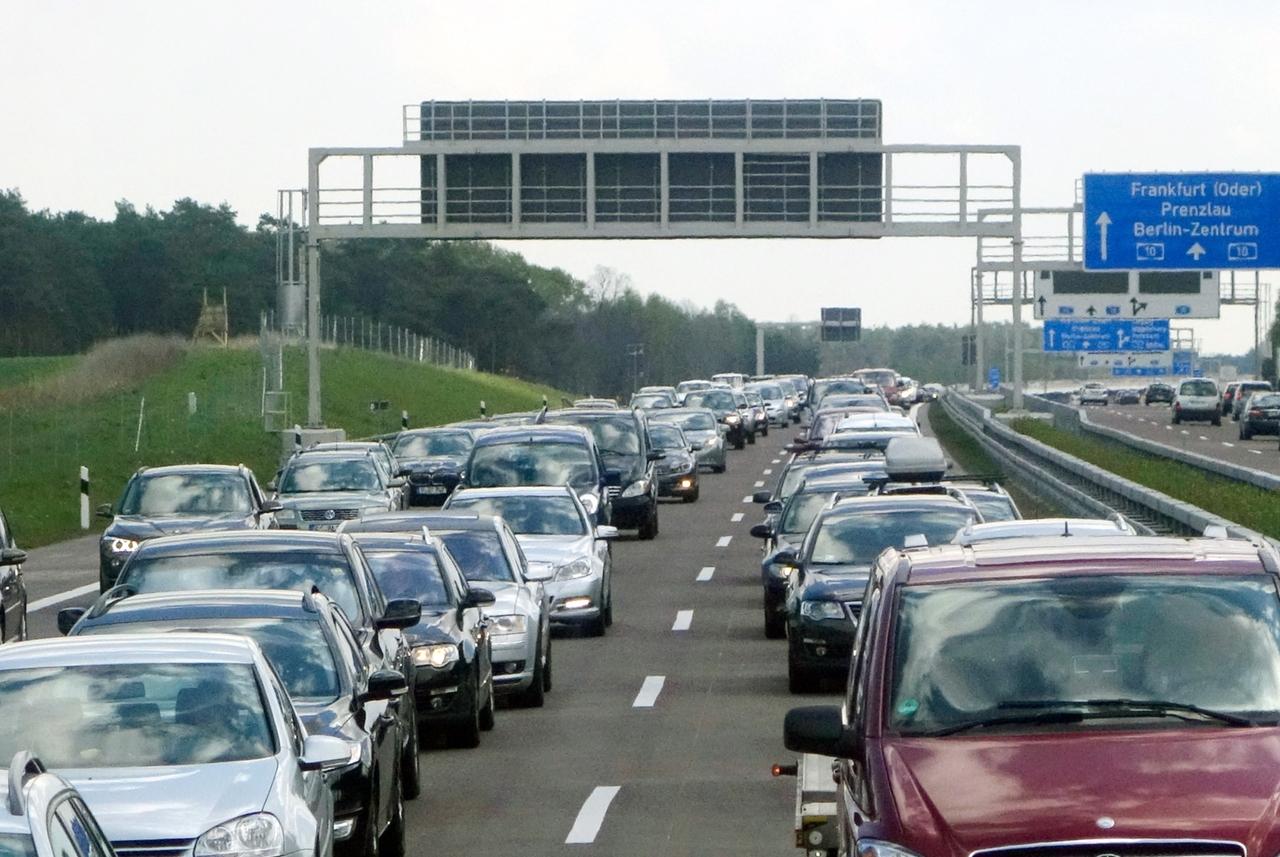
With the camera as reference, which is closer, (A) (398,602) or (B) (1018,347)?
(A) (398,602)

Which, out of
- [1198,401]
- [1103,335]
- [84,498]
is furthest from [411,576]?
[1198,401]

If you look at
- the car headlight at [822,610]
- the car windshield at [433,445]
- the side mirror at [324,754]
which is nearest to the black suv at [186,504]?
the car headlight at [822,610]

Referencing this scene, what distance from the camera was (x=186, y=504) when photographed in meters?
28.5

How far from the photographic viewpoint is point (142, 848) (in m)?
8.38

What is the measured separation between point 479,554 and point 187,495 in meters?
9.79

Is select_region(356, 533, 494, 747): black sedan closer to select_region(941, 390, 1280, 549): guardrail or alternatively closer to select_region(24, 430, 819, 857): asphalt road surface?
select_region(24, 430, 819, 857): asphalt road surface

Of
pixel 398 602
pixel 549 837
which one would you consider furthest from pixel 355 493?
pixel 549 837

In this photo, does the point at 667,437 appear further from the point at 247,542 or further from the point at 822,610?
the point at 247,542

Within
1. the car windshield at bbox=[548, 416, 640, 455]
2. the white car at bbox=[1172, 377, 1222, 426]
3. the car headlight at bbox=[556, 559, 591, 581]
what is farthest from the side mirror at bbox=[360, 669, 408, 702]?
the white car at bbox=[1172, 377, 1222, 426]

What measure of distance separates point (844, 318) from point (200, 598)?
131403 mm

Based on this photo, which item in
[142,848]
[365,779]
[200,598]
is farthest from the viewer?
[200,598]

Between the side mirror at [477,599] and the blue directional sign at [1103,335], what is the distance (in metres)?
64.2

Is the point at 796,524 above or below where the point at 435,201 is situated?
below

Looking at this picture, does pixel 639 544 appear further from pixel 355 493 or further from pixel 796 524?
pixel 796 524
